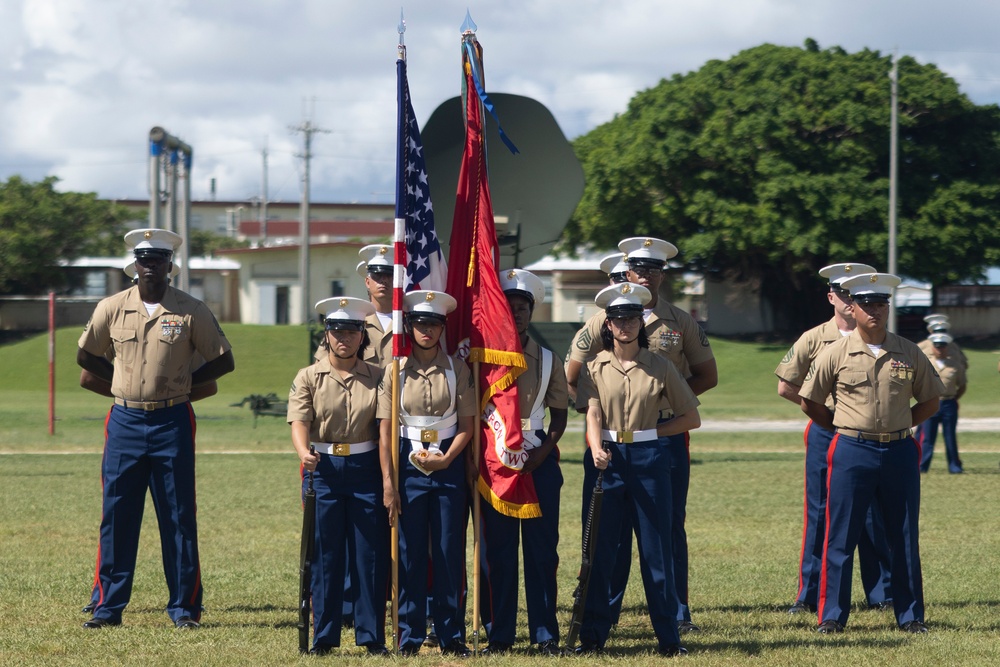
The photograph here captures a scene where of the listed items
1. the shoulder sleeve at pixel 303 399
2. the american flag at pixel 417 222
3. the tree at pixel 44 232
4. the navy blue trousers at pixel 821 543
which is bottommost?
the navy blue trousers at pixel 821 543

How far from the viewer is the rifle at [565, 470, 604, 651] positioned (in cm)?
698

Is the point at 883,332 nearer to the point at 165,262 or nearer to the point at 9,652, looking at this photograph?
the point at 165,262

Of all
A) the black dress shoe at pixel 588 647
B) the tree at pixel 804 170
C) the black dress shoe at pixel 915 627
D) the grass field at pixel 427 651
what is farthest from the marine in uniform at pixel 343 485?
the tree at pixel 804 170

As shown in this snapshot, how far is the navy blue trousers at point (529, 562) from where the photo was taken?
281 inches

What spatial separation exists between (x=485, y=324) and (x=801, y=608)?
3.04 metres

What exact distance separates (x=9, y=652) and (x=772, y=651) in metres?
4.18

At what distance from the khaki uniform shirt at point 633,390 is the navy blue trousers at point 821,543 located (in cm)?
183

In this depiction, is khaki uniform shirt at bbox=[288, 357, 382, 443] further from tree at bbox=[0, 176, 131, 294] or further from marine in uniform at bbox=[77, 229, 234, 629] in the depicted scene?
tree at bbox=[0, 176, 131, 294]

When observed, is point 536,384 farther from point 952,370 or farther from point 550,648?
point 952,370

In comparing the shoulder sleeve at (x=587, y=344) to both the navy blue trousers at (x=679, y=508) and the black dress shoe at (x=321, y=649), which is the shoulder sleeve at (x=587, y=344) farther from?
the black dress shoe at (x=321, y=649)

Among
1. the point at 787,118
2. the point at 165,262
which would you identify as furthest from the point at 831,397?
the point at 787,118

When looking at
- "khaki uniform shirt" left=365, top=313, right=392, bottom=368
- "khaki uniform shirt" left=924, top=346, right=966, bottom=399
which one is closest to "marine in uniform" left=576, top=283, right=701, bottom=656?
"khaki uniform shirt" left=365, top=313, right=392, bottom=368

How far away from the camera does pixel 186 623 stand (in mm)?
7828

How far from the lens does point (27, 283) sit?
55.0m
